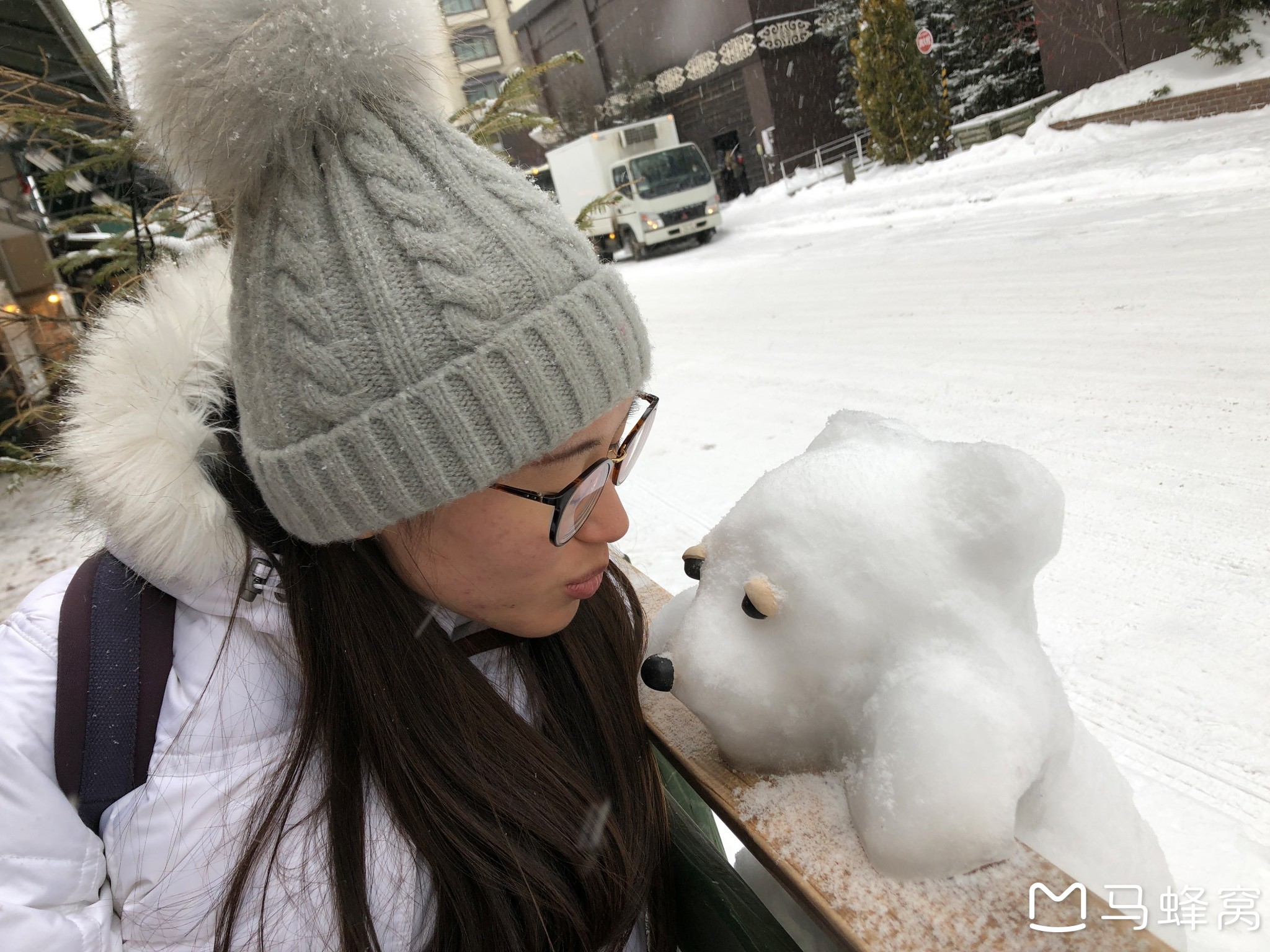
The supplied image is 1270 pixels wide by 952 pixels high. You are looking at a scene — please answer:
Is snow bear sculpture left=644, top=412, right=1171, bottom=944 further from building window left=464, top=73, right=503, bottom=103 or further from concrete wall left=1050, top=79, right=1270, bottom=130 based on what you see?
concrete wall left=1050, top=79, right=1270, bottom=130

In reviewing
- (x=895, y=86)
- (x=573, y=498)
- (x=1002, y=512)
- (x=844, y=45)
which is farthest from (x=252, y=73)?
(x=844, y=45)

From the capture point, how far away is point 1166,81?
35.7 ft

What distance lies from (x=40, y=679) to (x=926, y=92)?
→ 1664cm

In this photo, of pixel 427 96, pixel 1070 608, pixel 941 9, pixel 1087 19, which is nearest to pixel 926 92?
pixel 1087 19

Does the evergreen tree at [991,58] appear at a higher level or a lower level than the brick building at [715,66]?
lower

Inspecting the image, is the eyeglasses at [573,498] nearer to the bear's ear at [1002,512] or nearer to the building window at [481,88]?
the bear's ear at [1002,512]

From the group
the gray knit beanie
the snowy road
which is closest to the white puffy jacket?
the gray knit beanie

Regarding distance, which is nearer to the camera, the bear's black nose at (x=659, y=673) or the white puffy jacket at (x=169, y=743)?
the white puffy jacket at (x=169, y=743)

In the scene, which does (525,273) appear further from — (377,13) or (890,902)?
(890,902)

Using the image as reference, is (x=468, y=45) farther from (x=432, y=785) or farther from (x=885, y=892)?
(x=885, y=892)

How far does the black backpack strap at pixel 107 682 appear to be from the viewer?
1.17 metres

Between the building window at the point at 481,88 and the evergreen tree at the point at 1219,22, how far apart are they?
35.5ft

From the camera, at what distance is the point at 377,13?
1.26 metres

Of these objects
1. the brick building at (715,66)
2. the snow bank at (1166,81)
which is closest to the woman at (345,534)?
the snow bank at (1166,81)
